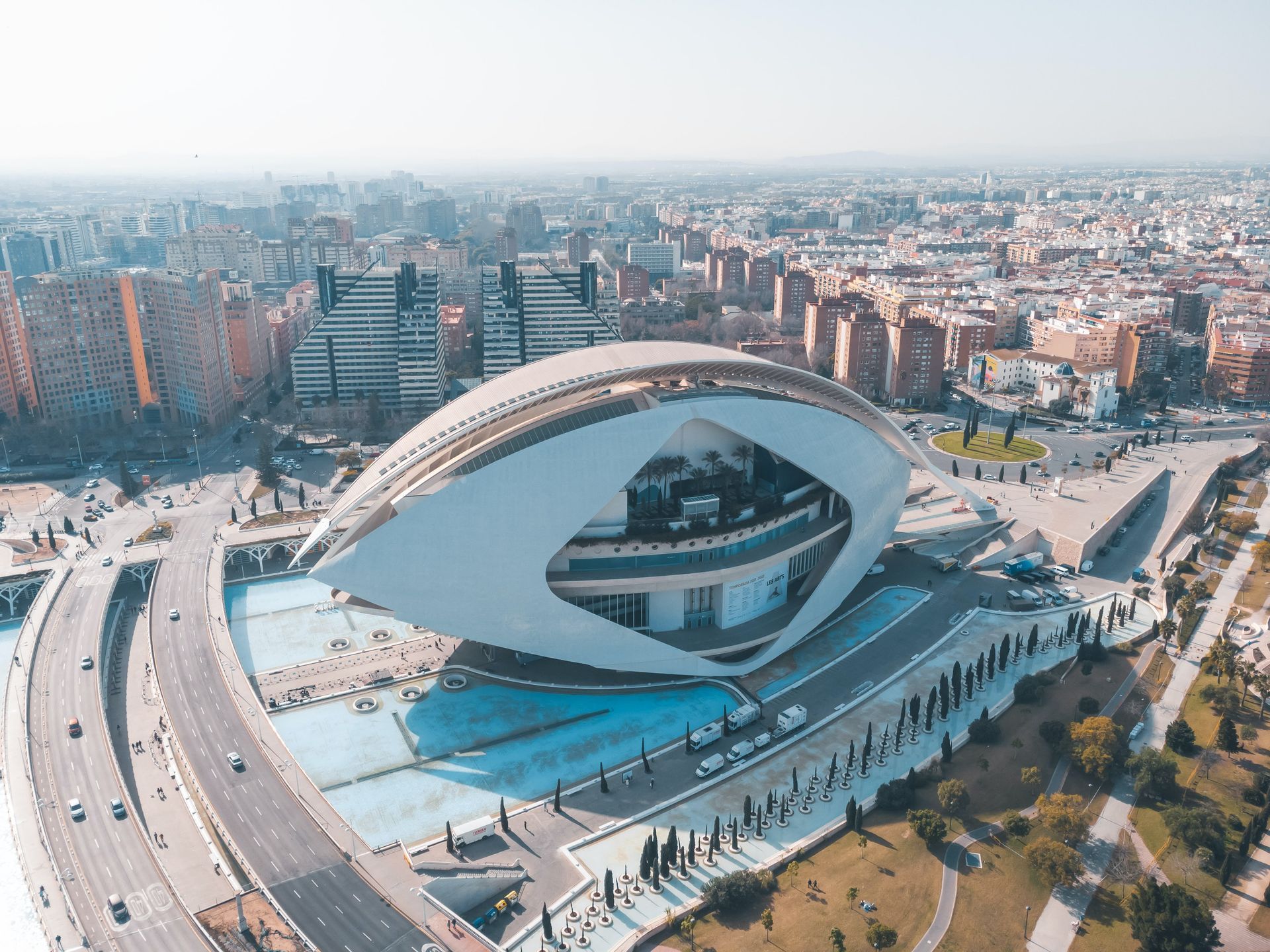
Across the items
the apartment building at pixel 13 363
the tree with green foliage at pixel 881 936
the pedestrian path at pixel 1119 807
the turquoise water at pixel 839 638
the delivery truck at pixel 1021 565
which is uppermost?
the apartment building at pixel 13 363

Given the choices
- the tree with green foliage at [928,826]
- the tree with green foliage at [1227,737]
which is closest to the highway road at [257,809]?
the tree with green foliage at [928,826]

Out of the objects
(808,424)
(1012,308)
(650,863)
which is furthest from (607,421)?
(1012,308)

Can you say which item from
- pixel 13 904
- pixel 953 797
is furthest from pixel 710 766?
pixel 13 904

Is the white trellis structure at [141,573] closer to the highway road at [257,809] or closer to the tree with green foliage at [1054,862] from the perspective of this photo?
the highway road at [257,809]

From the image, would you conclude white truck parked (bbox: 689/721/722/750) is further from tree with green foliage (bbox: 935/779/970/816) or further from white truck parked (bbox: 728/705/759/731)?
tree with green foliage (bbox: 935/779/970/816)

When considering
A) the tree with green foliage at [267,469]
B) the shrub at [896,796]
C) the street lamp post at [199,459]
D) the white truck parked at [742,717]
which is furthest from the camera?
the street lamp post at [199,459]

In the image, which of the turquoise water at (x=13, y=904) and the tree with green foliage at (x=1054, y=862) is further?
the tree with green foliage at (x=1054, y=862)
